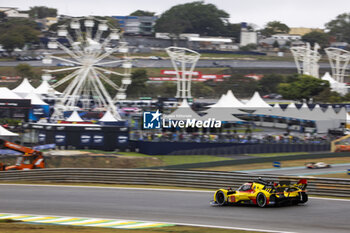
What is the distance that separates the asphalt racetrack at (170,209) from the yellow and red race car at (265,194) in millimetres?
201

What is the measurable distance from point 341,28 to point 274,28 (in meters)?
21.3

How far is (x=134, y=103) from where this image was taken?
6419 centimetres

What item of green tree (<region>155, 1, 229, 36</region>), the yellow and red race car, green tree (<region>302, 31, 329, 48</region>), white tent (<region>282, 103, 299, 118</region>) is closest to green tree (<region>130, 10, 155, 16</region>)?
green tree (<region>155, 1, 229, 36</region>)

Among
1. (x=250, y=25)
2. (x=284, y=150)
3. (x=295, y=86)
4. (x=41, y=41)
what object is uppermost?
(x=250, y=25)

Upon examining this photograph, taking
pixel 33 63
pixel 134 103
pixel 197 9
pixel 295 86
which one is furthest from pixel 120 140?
pixel 197 9

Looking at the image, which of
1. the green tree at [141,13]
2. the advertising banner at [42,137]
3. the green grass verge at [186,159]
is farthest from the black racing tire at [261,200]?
the green tree at [141,13]

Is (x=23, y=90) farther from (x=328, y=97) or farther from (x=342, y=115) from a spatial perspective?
(x=328, y=97)

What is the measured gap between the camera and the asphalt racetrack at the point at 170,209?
1198 centimetres

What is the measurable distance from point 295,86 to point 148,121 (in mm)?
38342

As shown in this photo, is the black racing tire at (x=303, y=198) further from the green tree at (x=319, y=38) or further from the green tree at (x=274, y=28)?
the green tree at (x=274, y=28)

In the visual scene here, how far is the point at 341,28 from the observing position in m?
161

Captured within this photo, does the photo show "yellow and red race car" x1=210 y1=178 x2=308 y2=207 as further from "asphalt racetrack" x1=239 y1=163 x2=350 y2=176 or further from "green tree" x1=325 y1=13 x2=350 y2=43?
"green tree" x1=325 y1=13 x2=350 y2=43

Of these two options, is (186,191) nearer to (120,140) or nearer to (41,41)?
(120,140)

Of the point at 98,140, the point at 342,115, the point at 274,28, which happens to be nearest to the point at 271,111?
the point at 342,115
